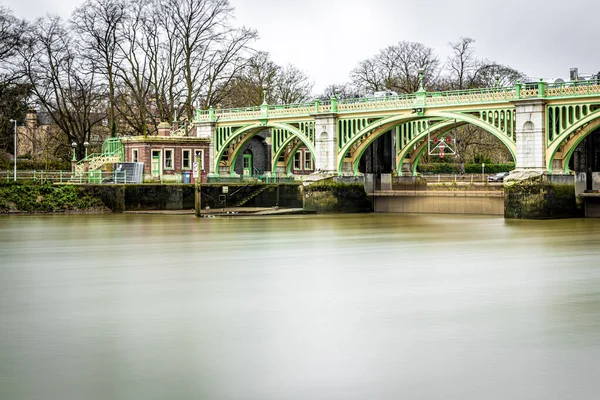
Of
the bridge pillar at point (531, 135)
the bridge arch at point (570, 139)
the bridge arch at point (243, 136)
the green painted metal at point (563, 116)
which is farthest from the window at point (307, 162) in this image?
the bridge arch at point (570, 139)

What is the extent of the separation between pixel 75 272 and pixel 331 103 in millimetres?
34097

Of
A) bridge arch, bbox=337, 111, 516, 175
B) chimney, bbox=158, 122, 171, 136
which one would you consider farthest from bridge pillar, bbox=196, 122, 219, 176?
bridge arch, bbox=337, 111, 516, 175

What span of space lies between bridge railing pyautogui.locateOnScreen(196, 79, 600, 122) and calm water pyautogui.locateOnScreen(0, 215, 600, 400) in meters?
14.3

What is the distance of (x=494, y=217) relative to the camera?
2046 inches

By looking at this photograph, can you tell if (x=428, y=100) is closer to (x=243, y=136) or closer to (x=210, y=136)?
(x=243, y=136)

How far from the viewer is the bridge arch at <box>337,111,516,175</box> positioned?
49.2 metres

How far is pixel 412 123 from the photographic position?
59469 mm

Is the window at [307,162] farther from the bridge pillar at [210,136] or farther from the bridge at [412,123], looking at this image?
the bridge pillar at [210,136]

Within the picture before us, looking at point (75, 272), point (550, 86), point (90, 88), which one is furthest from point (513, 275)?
point (90, 88)

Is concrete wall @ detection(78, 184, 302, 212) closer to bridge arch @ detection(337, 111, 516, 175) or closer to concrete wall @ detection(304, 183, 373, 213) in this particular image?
concrete wall @ detection(304, 183, 373, 213)

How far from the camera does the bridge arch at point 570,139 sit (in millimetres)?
45938

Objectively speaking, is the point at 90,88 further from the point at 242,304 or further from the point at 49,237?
the point at 242,304

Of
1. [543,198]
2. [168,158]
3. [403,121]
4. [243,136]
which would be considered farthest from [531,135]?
[168,158]

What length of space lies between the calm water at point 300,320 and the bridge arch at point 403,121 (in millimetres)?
15584
